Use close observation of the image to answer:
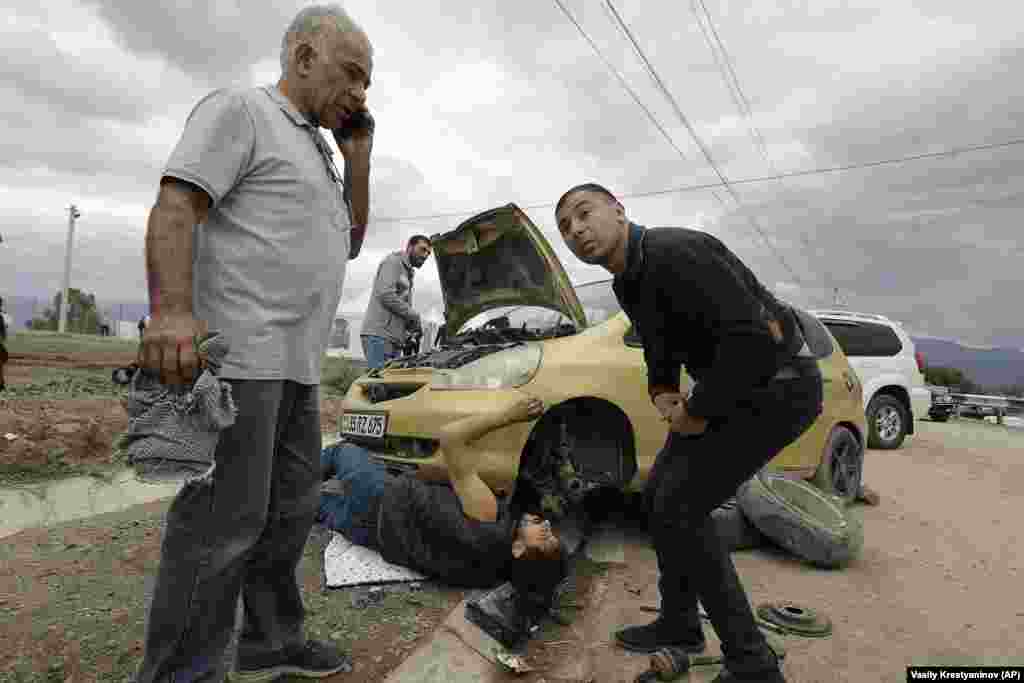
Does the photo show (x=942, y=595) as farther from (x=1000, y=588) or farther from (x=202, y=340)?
(x=202, y=340)

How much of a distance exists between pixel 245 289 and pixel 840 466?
4.44 meters

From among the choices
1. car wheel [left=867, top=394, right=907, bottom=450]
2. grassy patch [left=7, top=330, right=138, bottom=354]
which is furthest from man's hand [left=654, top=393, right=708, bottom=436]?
grassy patch [left=7, top=330, right=138, bottom=354]

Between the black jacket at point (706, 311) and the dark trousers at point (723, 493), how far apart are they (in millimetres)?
109

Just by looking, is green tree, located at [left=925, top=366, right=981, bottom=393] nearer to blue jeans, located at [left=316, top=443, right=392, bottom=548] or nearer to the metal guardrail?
the metal guardrail

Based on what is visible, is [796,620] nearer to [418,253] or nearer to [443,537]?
[443,537]

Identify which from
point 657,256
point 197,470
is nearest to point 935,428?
point 657,256

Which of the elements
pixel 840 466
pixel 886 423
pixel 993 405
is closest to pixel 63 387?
pixel 840 466

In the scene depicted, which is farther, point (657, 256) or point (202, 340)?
point (657, 256)

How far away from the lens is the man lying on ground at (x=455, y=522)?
2436 millimetres

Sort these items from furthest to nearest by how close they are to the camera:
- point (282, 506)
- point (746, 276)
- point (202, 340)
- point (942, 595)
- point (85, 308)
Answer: point (85, 308) → point (942, 595) → point (746, 276) → point (282, 506) → point (202, 340)

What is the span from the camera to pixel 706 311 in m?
1.84

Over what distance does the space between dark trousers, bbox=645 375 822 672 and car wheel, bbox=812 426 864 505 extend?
100 inches

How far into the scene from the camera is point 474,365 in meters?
3.19

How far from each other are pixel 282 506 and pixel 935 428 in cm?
1615
